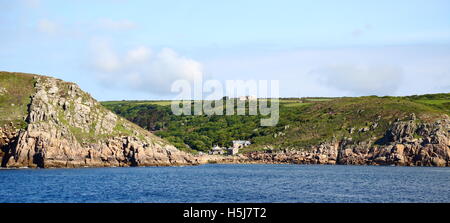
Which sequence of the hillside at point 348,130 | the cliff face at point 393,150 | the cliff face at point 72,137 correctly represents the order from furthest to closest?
the hillside at point 348,130 < the cliff face at point 393,150 < the cliff face at point 72,137

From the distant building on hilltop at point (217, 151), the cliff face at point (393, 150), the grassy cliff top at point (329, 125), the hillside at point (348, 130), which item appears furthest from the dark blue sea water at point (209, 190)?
the distant building on hilltop at point (217, 151)

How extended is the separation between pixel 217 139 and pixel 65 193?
12886cm

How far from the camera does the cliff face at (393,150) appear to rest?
133m

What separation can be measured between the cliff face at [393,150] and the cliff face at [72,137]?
3552 centimetres

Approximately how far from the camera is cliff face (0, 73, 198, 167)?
104562 mm

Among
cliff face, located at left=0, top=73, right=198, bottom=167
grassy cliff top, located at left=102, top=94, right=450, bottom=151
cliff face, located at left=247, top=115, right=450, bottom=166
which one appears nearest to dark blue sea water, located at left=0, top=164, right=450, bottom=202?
cliff face, located at left=0, top=73, right=198, bottom=167

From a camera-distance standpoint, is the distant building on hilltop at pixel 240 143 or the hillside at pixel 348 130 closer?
the hillside at pixel 348 130

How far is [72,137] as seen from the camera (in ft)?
361

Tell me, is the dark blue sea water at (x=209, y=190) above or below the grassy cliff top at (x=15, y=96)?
below

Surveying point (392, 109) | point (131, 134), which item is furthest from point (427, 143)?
point (131, 134)

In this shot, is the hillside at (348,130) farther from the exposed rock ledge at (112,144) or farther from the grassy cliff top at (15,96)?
the grassy cliff top at (15,96)

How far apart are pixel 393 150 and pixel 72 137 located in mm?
79547

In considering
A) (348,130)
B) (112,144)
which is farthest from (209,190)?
(348,130)

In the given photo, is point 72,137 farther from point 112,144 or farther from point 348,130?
point 348,130
